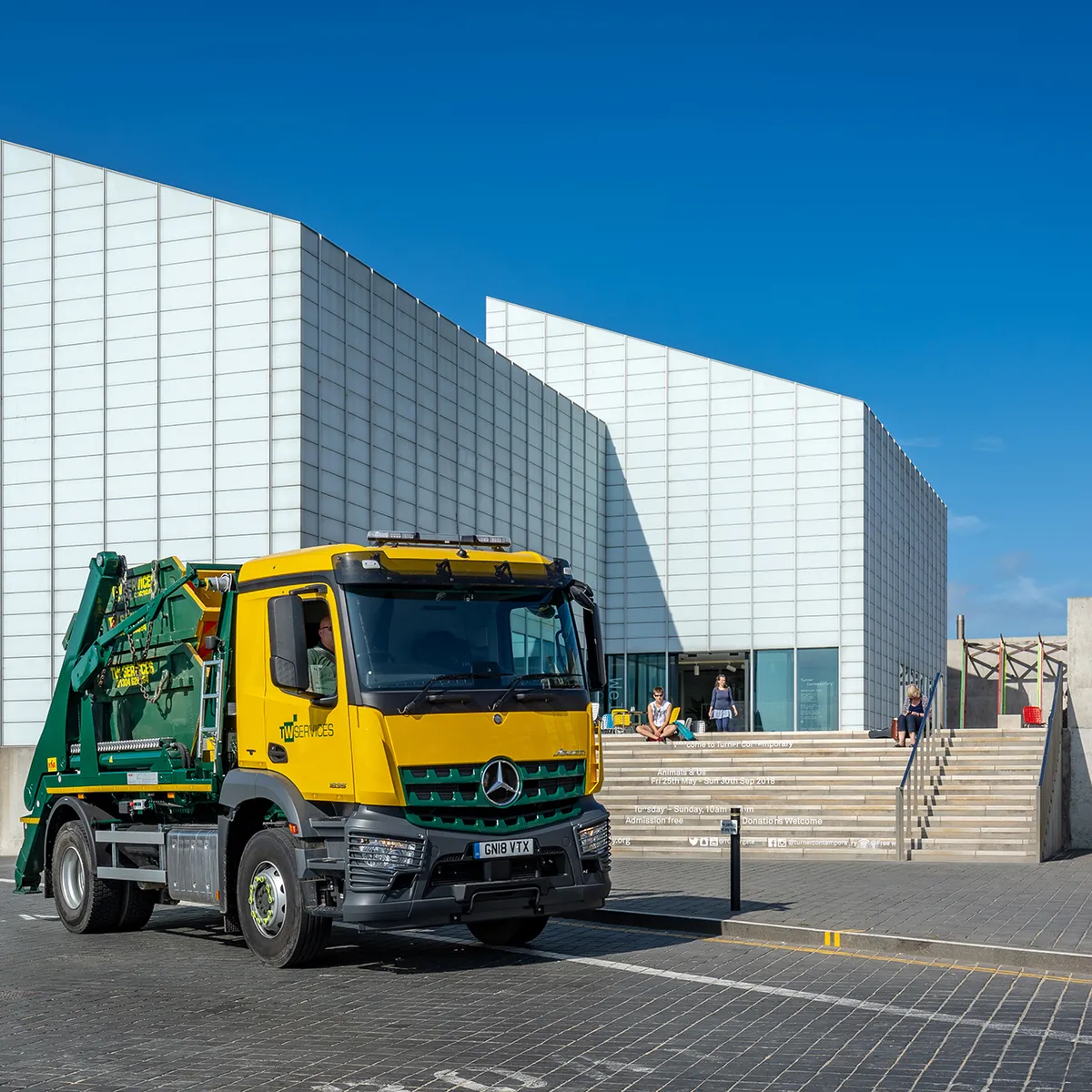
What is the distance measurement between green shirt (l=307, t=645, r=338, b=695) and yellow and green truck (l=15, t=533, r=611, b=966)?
0.01 meters

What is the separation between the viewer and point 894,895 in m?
14.9

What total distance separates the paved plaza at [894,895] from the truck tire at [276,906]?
4048 millimetres

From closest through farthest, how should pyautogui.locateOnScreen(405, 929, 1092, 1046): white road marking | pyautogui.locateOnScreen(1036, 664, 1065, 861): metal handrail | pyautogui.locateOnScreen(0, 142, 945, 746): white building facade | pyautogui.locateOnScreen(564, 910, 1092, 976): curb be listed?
pyautogui.locateOnScreen(405, 929, 1092, 1046): white road marking < pyautogui.locateOnScreen(564, 910, 1092, 976): curb < pyautogui.locateOnScreen(1036, 664, 1065, 861): metal handrail < pyautogui.locateOnScreen(0, 142, 945, 746): white building facade

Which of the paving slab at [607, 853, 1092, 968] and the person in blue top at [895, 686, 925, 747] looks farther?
the person in blue top at [895, 686, 925, 747]

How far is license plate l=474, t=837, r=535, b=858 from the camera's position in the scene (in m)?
10.5

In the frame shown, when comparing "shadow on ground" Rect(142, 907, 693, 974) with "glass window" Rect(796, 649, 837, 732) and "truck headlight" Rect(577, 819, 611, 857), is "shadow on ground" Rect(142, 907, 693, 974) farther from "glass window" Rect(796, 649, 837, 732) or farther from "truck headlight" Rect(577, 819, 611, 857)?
"glass window" Rect(796, 649, 837, 732)

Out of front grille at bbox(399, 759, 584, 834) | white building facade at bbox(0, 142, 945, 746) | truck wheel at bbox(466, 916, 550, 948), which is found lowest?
truck wheel at bbox(466, 916, 550, 948)

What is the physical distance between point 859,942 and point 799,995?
7.78ft

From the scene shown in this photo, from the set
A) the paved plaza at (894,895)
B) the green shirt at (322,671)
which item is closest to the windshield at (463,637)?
the green shirt at (322,671)

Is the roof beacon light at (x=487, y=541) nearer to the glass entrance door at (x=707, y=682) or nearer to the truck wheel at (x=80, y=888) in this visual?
the truck wheel at (x=80, y=888)

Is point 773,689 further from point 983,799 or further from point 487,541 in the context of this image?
point 487,541

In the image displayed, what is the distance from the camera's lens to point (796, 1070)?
734 cm

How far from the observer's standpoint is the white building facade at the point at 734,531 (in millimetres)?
48719

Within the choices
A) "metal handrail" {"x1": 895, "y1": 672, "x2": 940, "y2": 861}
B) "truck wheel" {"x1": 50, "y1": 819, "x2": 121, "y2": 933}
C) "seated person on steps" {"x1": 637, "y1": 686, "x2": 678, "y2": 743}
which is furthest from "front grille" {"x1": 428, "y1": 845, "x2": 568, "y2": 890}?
"seated person on steps" {"x1": 637, "y1": 686, "x2": 678, "y2": 743}
